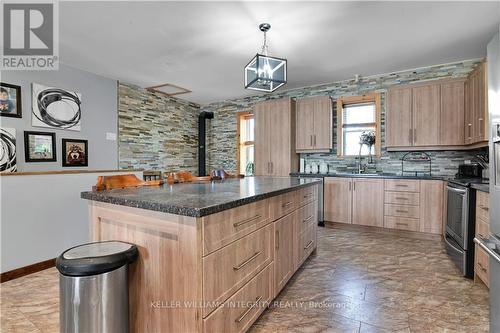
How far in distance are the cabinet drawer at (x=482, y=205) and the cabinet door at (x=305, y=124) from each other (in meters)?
2.64

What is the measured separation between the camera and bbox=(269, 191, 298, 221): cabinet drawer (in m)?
1.77

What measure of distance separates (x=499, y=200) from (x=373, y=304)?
3.81ft

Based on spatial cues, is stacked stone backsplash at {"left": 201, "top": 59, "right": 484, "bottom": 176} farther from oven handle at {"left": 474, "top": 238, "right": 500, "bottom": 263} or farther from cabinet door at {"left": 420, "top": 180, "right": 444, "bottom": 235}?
oven handle at {"left": 474, "top": 238, "right": 500, "bottom": 263}

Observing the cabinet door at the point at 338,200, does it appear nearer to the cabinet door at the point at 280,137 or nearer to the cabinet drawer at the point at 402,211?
the cabinet drawer at the point at 402,211

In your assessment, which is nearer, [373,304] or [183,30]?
[373,304]

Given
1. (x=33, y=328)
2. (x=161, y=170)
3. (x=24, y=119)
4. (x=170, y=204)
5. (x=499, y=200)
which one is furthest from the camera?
(x=161, y=170)

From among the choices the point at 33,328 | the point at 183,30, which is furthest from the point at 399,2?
the point at 33,328

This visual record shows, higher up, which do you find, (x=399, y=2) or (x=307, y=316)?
(x=399, y=2)

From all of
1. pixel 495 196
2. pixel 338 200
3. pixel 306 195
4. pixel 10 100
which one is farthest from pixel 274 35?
pixel 10 100

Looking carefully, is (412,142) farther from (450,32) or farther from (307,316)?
(307,316)

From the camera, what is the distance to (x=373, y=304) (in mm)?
1933

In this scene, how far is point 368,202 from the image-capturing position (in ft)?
12.7

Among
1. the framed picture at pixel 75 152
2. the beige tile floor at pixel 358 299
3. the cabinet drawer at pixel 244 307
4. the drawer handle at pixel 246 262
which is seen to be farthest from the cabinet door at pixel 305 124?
the framed picture at pixel 75 152

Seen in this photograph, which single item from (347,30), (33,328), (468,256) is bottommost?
(33,328)
